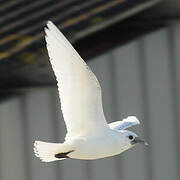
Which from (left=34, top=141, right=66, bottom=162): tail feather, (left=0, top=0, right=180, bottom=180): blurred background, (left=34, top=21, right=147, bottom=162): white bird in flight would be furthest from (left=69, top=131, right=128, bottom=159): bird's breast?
(left=0, top=0, right=180, bottom=180): blurred background

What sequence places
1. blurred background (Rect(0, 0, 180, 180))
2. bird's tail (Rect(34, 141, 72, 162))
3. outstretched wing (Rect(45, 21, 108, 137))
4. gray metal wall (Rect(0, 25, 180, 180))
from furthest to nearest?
gray metal wall (Rect(0, 25, 180, 180)), blurred background (Rect(0, 0, 180, 180)), bird's tail (Rect(34, 141, 72, 162)), outstretched wing (Rect(45, 21, 108, 137))

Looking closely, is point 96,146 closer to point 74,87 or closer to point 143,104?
point 74,87

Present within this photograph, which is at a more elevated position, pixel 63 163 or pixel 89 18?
pixel 89 18

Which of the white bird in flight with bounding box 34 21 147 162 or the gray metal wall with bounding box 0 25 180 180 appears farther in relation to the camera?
the gray metal wall with bounding box 0 25 180 180

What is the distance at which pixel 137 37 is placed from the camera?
179 inches

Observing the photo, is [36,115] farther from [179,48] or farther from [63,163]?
[179,48]

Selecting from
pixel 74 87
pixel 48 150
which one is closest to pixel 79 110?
pixel 74 87

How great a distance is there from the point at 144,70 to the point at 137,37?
0.58 ft

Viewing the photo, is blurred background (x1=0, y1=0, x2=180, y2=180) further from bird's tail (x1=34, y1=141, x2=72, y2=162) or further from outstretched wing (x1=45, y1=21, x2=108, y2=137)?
outstretched wing (x1=45, y1=21, x2=108, y2=137)

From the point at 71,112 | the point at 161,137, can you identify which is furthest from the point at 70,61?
the point at 161,137

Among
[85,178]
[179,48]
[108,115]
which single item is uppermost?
[179,48]

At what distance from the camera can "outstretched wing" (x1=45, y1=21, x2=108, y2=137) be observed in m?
3.31

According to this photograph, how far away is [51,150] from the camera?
357cm

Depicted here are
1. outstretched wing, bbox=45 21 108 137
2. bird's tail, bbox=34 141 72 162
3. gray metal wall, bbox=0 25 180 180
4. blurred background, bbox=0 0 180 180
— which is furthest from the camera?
gray metal wall, bbox=0 25 180 180
